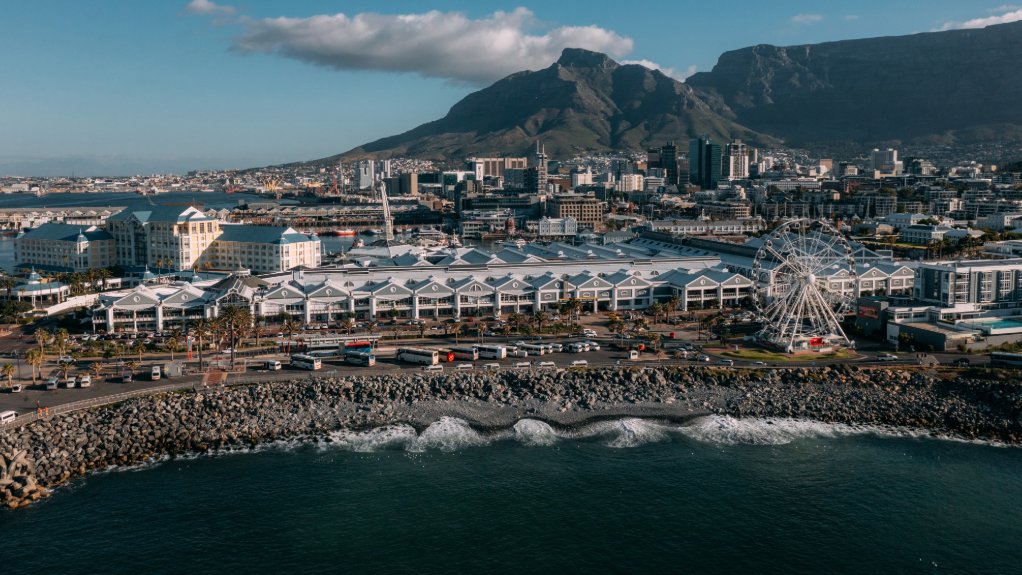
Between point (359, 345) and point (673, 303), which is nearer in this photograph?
point (359, 345)

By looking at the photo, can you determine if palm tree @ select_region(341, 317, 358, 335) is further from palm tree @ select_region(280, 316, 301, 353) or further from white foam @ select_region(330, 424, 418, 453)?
white foam @ select_region(330, 424, 418, 453)

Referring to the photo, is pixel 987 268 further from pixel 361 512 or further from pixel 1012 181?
pixel 1012 181

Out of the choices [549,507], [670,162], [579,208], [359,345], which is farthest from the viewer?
[670,162]

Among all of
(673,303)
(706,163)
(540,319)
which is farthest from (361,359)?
(706,163)

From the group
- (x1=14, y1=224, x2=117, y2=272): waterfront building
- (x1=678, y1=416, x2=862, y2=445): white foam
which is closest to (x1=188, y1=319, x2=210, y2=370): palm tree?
(x1=678, y1=416, x2=862, y2=445): white foam

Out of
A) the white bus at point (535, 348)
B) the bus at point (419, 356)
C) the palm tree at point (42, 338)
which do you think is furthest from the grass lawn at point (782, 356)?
the palm tree at point (42, 338)

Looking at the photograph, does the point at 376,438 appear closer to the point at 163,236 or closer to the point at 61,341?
the point at 61,341

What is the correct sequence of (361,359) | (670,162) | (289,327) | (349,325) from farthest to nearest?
1. (670,162)
2. (349,325)
3. (289,327)
4. (361,359)
